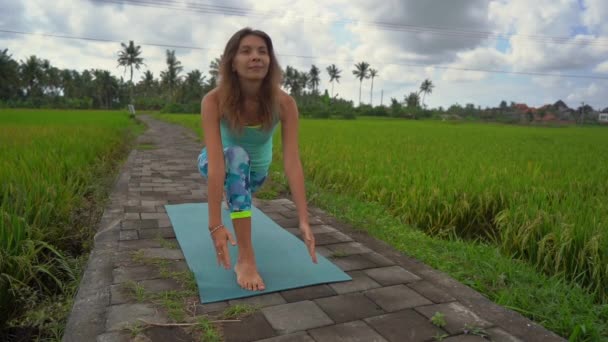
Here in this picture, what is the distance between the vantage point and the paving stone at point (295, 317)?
1410mm

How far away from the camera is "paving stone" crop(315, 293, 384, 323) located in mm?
1502

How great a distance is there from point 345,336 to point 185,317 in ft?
1.84

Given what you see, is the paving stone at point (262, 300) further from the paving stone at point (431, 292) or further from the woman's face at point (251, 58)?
the woman's face at point (251, 58)

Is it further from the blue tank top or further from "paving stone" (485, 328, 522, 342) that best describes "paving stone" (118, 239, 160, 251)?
"paving stone" (485, 328, 522, 342)

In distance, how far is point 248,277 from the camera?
1.75 metres

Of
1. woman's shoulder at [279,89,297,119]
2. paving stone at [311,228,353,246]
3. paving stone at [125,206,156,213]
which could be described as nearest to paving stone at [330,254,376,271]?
paving stone at [311,228,353,246]

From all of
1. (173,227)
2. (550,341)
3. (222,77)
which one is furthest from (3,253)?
(550,341)

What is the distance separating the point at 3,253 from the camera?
1.81 m

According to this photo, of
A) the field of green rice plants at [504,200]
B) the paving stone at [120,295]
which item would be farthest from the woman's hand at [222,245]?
the field of green rice plants at [504,200]

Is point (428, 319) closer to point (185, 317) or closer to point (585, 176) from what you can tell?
point (185, 317)

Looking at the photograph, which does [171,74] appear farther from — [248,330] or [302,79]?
[248,330]

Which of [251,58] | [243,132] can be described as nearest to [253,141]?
[243,132]

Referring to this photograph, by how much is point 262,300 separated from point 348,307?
13.1 inches

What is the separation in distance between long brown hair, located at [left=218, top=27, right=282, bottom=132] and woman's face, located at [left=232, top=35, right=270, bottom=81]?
0.07ft
